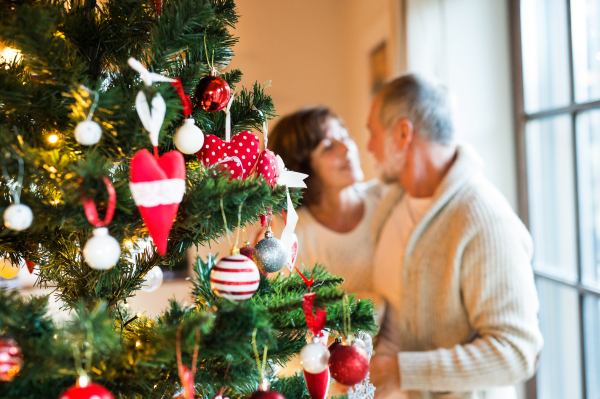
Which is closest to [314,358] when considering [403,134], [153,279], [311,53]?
[153,279]

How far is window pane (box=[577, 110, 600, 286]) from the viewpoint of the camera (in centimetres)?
105

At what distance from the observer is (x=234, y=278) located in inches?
16.8

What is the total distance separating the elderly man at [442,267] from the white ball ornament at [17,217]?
0.95 m

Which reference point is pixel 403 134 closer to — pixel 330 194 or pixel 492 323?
pixel 330 194

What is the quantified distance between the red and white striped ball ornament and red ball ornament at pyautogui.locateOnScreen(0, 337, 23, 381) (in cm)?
18

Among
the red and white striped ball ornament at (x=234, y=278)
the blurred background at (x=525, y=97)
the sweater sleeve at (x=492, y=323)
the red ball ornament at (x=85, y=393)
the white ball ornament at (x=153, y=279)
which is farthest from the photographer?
the blurred background at (x=525, y=97)

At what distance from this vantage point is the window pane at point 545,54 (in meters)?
1.16

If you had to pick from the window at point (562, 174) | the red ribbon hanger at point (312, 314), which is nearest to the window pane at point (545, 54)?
the window at point (562, 174)

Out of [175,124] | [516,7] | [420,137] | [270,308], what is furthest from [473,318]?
[516,7]

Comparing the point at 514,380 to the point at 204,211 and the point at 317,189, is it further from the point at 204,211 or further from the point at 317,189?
the point at 204,211

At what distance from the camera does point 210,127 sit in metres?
0.62

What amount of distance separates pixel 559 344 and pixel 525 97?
0.79 meters

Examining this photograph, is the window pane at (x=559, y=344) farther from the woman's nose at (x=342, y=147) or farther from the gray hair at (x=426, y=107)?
the woman's nose at (x=342, y=147)

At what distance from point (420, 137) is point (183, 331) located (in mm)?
969
